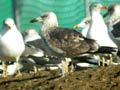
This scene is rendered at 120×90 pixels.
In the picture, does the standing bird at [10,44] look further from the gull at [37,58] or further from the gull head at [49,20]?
the gull head at [49,20]

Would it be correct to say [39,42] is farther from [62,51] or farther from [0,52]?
[62,51]

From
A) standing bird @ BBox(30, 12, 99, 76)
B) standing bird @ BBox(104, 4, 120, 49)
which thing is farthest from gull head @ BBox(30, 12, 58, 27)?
standing bird @ BBox(104, 4, 120, 49)

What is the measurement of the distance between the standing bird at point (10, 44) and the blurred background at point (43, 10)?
2.09 metres

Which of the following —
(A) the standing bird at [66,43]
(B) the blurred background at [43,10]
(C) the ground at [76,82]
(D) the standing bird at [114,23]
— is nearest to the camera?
(C) the ground at [76,82]

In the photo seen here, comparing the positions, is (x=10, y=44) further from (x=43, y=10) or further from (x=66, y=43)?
(x=43, y=10)

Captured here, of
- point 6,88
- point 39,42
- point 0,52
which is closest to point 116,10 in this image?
point 39,42

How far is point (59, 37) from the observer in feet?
36.6

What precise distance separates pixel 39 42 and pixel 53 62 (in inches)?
43.9

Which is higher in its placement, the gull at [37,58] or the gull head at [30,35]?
the gull head at [30,35]

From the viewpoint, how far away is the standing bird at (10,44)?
12.8 m

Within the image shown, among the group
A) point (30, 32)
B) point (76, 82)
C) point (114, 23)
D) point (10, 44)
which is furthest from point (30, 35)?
point (76, 82)

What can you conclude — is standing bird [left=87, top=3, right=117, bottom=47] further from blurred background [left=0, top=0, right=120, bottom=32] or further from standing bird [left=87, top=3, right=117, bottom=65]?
blurred background [left=0, top=0, right=120, bottom=32]

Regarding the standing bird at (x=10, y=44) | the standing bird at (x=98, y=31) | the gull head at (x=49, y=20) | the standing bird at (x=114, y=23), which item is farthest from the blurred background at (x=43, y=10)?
the gull head at (x=49, y=20)

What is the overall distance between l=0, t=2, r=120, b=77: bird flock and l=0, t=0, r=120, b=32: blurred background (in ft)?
1.13
